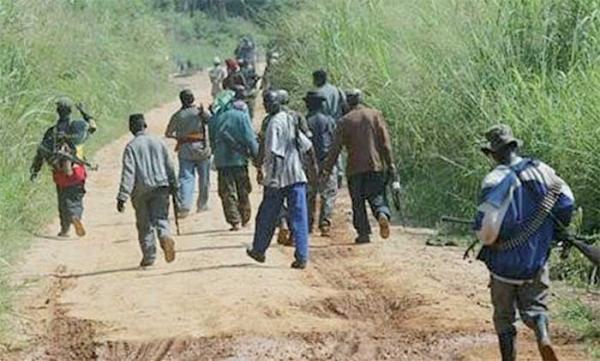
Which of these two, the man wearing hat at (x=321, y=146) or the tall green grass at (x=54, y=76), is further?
the tall green grass at (x=54, y=76)

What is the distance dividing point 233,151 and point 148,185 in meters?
2.33

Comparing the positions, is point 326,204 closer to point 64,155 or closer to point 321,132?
point 321,132

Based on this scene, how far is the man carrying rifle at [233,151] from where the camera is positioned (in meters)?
14.3

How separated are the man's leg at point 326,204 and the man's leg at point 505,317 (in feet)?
20.4

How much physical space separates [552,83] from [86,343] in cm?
652

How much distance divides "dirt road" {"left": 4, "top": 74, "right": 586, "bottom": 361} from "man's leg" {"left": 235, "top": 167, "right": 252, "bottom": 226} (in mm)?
443

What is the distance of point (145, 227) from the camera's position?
489 inches

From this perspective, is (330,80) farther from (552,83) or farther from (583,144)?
(583,144)

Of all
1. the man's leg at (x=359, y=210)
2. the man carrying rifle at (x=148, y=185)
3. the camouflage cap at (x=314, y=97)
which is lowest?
the man's leg at (x=359, y=210)

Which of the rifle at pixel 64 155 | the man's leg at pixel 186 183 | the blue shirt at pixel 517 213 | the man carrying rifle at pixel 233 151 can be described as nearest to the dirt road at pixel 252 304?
the man carrying rifle at pixel 233 151

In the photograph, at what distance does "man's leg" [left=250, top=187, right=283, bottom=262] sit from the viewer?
12.1 metres

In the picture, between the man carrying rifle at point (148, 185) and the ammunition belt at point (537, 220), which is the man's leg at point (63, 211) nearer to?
the man carrying rifle at point (148, 185)

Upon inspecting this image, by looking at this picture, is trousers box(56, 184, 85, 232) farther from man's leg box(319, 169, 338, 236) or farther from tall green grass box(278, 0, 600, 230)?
tall green grass box(278, 0, 600, 230)

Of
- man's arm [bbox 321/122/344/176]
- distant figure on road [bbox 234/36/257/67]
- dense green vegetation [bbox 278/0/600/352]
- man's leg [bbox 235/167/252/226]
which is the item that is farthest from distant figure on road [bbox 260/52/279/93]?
man's arm [bbox 321/122/344/176]
